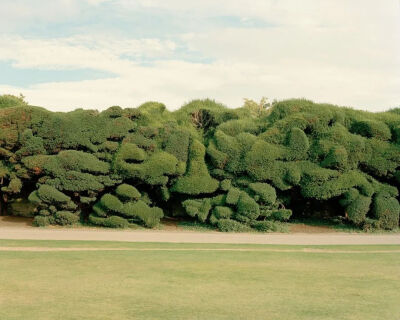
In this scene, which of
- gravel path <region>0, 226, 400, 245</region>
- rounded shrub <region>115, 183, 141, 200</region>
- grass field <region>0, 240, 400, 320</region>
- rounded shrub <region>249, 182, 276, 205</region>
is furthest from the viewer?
rounded shrub <region>115, 183, 141, 200</region>

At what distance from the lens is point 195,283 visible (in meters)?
10.5

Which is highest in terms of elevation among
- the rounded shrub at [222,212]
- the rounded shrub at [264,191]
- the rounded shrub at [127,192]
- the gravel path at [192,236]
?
the rounded shrub at [264,191]

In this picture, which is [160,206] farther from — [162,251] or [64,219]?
[162,251]

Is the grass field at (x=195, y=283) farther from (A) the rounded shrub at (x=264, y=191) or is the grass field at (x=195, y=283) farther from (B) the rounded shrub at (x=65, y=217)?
(B) the rounded shrub at (x=65, y=217)

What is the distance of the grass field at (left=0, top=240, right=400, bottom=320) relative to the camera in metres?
8.28

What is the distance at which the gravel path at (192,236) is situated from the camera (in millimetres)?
19141

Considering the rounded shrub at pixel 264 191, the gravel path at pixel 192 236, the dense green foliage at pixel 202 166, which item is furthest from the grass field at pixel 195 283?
the dense green foliage at pixel 202 166

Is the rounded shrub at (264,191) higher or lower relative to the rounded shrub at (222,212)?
higher

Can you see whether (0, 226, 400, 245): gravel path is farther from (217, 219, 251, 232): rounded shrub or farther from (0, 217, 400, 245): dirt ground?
(217, 219, 251, 232): rounded shrub

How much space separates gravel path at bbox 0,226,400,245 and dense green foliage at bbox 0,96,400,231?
113 cm

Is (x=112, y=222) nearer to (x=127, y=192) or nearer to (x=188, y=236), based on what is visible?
(x=127, y=192)

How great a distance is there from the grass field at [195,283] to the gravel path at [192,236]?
9.75ft

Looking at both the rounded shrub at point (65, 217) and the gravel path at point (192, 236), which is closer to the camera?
the gravel path at point (192, 236)

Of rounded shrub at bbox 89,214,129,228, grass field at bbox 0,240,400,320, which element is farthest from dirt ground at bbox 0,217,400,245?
grass field at bbox 0,240,400,320
